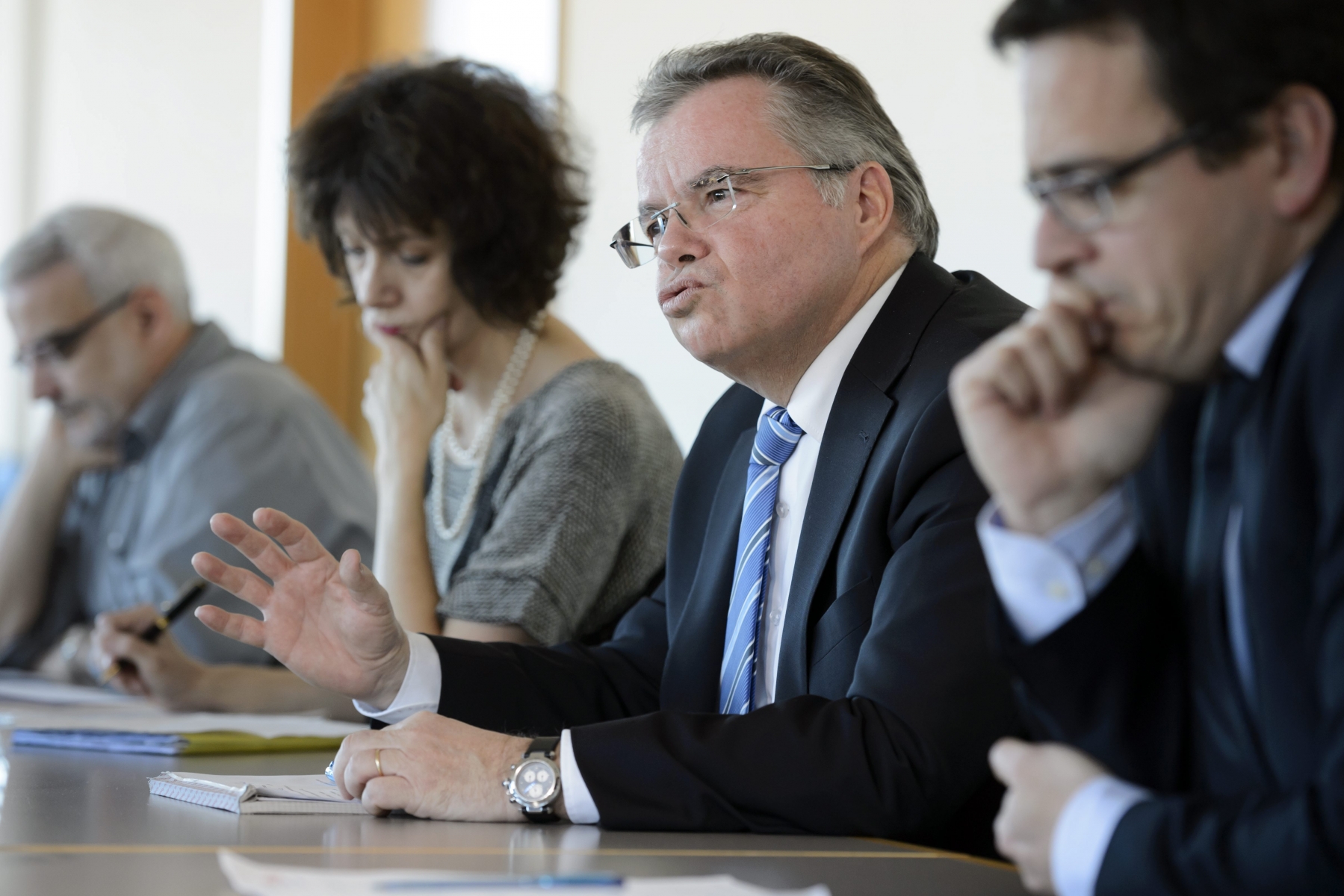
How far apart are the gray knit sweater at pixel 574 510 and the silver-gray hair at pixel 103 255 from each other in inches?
52.3

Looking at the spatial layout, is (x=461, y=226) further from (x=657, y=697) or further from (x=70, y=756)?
(x=70, y=756)

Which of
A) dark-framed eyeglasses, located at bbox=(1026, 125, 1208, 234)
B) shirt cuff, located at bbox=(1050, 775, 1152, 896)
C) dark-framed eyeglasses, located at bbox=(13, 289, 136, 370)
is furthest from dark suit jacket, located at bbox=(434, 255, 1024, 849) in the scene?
dark-framed eyeglasses, located at bbox=(13, 289, 136, 370)

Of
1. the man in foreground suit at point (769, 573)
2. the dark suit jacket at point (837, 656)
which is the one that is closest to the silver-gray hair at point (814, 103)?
the man in foreground suit at point (769, 573)

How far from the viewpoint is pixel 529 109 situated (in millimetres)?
2629

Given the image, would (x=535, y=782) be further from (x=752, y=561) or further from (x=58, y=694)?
(x=58, y=694)

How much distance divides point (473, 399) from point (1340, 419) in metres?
1.83

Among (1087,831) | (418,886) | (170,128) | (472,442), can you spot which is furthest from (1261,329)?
(170,128)

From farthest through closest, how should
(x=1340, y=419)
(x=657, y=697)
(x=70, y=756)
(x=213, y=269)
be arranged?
(x=213, y=269) → (x=657, y=697) → (x=70, y=756) → (x=1340, y=419)

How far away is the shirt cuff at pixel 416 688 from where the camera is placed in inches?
65.6

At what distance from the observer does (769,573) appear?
1676mm

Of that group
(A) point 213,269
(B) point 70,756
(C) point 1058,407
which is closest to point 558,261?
(B) point 70,756

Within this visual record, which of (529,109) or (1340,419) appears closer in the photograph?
(1340,419)

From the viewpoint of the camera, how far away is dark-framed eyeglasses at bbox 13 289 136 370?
3.15 metres

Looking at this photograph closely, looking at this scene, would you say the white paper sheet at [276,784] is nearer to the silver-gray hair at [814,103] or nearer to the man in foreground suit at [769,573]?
the man in foreground suit at [769,573]
